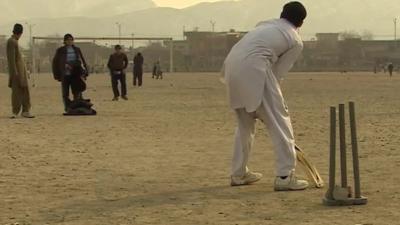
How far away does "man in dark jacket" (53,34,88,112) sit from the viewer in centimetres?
1723

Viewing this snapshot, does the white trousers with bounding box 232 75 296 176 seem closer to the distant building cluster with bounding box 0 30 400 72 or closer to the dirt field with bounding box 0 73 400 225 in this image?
the dirt field with bounding box 0 73 400 225

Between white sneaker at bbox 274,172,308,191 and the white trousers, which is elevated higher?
the white trousers

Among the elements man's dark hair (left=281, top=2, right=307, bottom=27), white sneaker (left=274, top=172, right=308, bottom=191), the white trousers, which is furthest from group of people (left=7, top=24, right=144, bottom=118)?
white sneaker (left=274, top=172, right=308, bottom=191)

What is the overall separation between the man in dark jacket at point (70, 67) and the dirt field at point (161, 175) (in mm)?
1808

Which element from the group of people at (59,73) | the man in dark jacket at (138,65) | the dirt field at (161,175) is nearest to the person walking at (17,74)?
the group of people at (59,73)

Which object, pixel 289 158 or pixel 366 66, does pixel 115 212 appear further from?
pixel 366 66

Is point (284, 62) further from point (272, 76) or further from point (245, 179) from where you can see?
point (245, 179)

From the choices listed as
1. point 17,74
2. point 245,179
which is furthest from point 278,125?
point 17,74

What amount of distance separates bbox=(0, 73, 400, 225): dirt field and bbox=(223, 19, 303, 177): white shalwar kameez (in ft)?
1.57

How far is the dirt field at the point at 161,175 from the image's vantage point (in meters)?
6.40

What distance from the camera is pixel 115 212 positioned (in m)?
6.56

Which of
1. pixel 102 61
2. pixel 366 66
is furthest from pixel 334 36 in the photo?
pixel 102 61

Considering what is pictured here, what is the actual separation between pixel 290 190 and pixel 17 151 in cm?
457

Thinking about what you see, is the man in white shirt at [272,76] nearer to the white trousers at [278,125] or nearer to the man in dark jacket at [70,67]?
the white trousers at [278,125]
